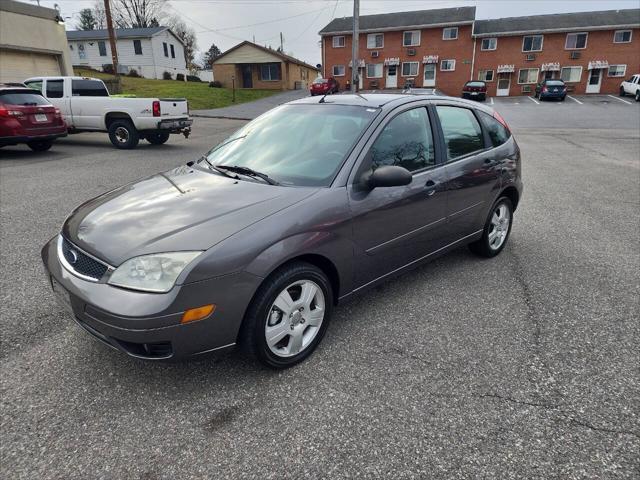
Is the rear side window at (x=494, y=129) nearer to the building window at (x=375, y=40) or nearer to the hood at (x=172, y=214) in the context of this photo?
the hood at (x=172, y=214)

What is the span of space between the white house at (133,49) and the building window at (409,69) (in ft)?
83.6

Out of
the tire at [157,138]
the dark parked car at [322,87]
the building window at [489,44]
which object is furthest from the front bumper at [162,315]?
the building window at [489,44]

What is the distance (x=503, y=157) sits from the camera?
14.6ft

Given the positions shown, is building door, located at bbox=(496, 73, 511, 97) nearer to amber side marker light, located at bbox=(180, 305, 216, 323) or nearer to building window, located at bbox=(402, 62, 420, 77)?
building window, located at bbox=(402, 62, 420, 77)

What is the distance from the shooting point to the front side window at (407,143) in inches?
127

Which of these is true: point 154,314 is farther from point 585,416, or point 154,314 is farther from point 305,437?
point 585,416

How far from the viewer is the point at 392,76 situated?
4425 cm

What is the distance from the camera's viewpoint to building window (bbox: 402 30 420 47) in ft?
139

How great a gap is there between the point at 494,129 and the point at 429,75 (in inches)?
1674

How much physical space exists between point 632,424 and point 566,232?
3.63 meters

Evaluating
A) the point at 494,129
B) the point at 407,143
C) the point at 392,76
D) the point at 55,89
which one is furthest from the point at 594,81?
the point at 407,143

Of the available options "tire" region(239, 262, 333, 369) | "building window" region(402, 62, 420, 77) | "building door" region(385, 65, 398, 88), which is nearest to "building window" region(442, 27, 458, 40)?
"building window" region(402, 62, 420, 77)

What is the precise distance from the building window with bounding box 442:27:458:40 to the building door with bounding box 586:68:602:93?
42.2 feet

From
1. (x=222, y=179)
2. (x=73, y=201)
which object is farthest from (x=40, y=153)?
(x=222, y=179)
